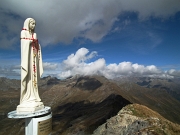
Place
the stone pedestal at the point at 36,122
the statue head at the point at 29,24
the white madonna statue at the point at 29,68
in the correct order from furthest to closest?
the statue head at the point at 29,24, the white madonna statue at the point at 29,68, the stone pedestal at the point at 36,122

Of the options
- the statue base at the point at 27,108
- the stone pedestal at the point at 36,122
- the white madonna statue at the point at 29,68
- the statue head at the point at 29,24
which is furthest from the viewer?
the statue head at the point at 29,24

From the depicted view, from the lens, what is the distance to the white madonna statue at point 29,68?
49.4 ft

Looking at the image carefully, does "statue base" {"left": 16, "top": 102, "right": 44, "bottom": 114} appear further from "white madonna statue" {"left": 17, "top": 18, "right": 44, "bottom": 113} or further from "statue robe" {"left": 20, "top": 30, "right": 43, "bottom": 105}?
"statue robe" {"left": 20, "top": 30, "right": 43, "bottom": 105}

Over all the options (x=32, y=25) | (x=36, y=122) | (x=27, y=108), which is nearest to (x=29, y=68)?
(x=27, y=108)

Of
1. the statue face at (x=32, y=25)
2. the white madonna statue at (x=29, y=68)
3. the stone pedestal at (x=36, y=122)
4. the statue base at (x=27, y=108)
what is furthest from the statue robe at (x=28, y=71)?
the stone pedestal at (x=36, y=122)

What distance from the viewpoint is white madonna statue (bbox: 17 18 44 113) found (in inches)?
Answer: 593

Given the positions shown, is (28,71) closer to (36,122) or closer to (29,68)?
(29,68)

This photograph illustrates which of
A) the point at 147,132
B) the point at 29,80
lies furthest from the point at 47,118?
the point at 147,132

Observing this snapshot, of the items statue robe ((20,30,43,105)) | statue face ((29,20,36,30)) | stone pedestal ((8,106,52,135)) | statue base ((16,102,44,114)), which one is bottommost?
stone pedestal ((8,106,52,135))

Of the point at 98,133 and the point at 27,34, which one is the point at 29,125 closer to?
the point at 27,34

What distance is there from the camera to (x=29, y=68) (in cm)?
1577

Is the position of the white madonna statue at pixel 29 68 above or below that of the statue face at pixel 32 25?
below

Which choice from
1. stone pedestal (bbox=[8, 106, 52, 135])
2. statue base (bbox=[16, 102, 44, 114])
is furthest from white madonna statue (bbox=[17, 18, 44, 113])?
stone pedestal (bbox=[8, 106, 52, 135])

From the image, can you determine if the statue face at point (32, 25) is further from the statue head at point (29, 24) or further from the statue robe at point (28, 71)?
the statue robe at point (28, 71)
